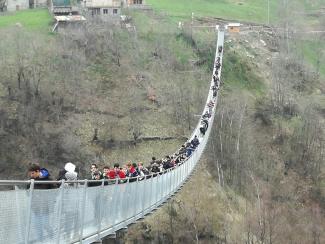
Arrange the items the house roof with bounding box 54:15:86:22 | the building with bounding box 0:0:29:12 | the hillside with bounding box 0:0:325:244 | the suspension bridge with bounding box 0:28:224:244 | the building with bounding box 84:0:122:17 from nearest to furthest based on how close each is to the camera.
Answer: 1. the suspension bridge with bounding box 0:28:224:244
2. the hillside with bounding box 0:0:325:244
3. the house roof with bounding box 54:15:86:22
4. the building with bounding box 84:0:122:17
5. the building with bounding box 0:0:29:12

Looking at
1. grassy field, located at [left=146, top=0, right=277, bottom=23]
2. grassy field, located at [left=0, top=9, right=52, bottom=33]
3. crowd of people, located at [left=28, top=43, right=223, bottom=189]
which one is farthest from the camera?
grassy field, located at [left=146, top=0, right=277, bottom=23]

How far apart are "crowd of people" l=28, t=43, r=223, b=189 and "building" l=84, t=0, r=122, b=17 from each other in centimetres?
2269

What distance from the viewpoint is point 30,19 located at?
65688 mm

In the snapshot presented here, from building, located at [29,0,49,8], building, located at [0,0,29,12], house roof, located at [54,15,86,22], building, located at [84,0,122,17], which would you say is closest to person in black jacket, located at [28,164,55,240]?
house roof, located at [54,15,86,22]

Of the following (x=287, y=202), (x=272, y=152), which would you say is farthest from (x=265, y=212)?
(x=272, y=152)

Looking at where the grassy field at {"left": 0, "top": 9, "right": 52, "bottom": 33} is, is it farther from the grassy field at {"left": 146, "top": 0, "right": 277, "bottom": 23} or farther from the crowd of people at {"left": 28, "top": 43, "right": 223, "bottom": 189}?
the crowd of people at {"left": 28, "top": 43, "right": 223, "bottom": 189}

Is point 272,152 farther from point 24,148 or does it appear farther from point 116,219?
point 116,219

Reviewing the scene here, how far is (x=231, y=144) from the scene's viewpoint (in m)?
54.5

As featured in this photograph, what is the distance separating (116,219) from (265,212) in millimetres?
33635

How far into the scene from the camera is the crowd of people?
37.1 feet

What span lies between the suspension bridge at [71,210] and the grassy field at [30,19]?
153 ft

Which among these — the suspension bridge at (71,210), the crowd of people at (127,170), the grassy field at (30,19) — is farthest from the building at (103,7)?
the suspension bridge at (71,210)

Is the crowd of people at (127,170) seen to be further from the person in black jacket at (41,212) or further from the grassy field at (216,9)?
the grassy field at (216,9)

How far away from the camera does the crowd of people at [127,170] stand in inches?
445
